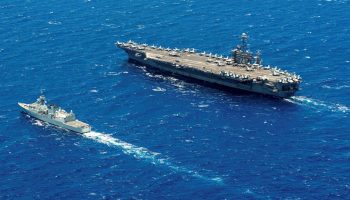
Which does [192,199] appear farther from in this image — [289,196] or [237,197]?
[289,196]

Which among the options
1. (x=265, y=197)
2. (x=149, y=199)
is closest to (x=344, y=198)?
(x=265, y=197)

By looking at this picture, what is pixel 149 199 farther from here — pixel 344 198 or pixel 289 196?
pixel 344 198

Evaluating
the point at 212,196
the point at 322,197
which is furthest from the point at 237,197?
the point at 322,197

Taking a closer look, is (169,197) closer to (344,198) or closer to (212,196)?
(212,196)

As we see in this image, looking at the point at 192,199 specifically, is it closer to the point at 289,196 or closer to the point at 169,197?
the point at 169,197

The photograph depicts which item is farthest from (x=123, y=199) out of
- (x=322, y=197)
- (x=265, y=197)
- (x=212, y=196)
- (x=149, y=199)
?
(x=322, y=197)

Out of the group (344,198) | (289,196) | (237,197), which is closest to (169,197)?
(237,197)
